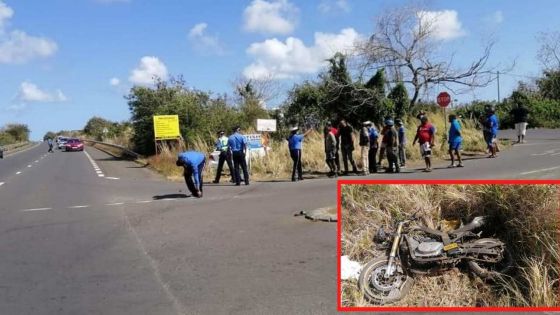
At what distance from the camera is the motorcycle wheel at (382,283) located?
2.51 metres

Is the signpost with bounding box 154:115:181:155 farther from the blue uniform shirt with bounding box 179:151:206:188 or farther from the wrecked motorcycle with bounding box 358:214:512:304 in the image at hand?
the wrecked motorcycle with bounding box 358:214:512:304

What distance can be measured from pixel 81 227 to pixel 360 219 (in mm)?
9203

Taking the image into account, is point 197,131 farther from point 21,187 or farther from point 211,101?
point 21,187

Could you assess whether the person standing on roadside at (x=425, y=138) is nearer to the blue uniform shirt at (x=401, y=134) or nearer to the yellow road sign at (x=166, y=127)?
the blue uniform shirt at (x=401, y=134)

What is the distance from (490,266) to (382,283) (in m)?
0.49

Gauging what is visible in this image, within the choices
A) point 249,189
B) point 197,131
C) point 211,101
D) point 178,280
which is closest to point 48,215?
point 249,189

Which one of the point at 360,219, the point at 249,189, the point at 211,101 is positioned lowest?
the point at 249,189

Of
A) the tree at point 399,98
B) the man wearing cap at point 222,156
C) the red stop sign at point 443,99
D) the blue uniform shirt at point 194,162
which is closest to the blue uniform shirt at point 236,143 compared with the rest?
the man wearing cap at point 222,156

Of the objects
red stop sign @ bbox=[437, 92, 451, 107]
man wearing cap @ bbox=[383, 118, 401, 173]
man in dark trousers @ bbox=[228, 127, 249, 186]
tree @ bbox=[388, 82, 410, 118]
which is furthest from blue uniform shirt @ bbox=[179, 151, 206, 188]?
tree @ bbox=[388, 82, 410, 118]

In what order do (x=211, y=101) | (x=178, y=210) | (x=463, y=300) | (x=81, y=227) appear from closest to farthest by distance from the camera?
(x=463, y=300)
(x=81, y=227)
(x=178, y=210)
(x=211, y=101)

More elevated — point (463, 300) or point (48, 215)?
point (463, 300)

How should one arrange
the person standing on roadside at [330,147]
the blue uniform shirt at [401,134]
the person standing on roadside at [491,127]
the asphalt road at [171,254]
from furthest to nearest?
1. the person standing on roadside at [491,127]
2. the blue uniform shirt at [401,134]
3. the person standing on roadside at [330,147]
4. the asphalt road at [171,254]

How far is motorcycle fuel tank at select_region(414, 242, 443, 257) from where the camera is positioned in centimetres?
251

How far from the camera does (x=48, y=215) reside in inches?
499
